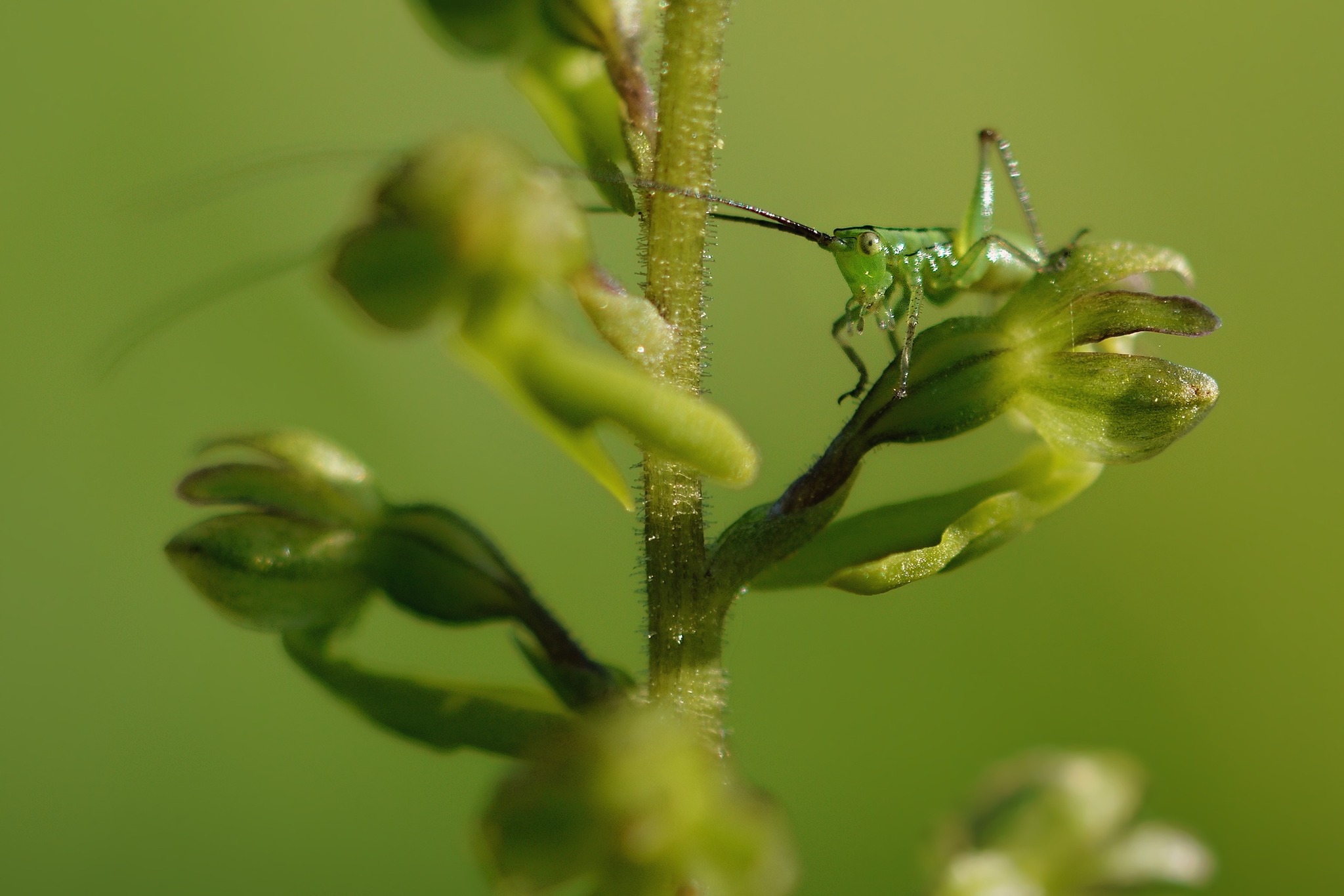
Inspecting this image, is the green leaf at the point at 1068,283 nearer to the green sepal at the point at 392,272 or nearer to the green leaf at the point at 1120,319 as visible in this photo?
the green leaf at the point at 1120,319

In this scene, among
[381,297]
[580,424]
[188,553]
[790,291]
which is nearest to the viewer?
[381,297]

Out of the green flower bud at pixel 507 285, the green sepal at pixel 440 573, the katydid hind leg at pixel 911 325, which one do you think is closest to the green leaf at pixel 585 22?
the green flower bud at pixel 507 285

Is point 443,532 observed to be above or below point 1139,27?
below

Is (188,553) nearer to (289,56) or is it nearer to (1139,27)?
(289,56)

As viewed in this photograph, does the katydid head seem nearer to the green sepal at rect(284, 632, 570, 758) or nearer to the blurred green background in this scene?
the green sepal at rect(284, 632, 570, 758)

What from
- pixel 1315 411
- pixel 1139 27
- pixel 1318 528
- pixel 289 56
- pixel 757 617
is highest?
pixel 1139 27

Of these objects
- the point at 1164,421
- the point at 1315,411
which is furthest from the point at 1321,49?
the point at 1164,421

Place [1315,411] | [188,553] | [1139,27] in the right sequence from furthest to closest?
1. [1139,27]
2. [1315,411]
3. [188,553]
